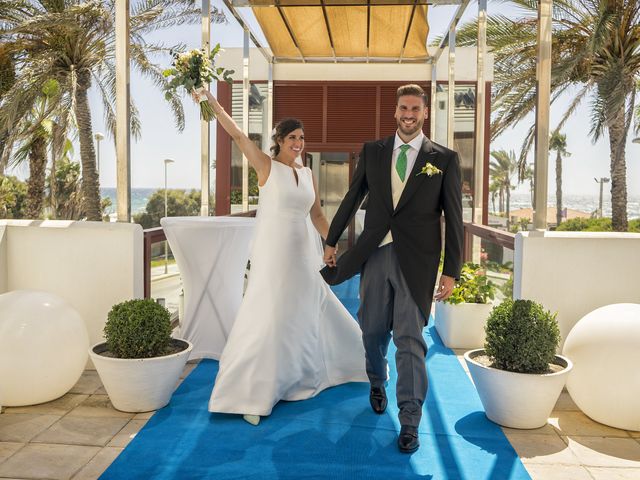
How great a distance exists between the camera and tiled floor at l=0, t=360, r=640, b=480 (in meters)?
2.84

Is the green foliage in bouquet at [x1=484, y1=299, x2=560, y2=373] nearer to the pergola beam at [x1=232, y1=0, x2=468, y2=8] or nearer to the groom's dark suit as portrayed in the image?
the groom's dark suit

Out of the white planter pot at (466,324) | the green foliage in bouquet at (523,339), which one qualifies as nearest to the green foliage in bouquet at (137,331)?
the green foliage in bouquet at (523,339)

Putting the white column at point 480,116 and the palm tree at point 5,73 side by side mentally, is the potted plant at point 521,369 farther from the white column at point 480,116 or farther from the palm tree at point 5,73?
the palm tree at point 5,73

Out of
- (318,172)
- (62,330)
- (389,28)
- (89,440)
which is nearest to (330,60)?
(389,28)

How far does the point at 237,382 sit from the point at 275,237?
2.73 ft

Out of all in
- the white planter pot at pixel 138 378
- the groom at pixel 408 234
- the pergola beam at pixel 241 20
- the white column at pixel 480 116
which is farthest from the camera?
the pergola beam at pixel 241 20

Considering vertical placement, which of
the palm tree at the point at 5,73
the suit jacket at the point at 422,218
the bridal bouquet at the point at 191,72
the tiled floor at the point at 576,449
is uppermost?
the palm tree at the point at 5,73

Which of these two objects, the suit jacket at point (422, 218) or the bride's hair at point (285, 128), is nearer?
the suit jacket at point (422, 218)

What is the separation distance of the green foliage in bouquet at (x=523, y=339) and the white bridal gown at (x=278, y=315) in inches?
41.4

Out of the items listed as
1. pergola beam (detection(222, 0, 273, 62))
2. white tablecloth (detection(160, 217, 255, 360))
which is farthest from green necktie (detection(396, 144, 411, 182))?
pergola beam (detection(222, 0, 273, 62))

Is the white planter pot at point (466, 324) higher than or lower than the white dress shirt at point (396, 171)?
lower

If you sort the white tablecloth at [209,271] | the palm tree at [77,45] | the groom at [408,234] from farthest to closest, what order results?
the palm tree at [77,45], the white tablecloth at [209,271], the groom at [408,234]

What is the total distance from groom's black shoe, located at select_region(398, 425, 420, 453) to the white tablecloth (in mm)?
1901

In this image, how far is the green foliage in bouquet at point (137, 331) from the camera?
348 cm
